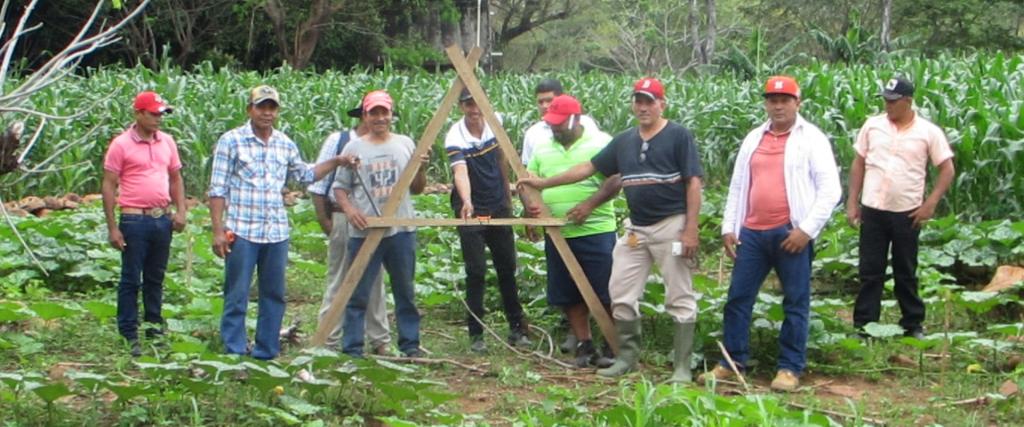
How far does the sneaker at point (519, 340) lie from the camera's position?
28.6 ft

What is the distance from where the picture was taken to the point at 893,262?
866 centimetres

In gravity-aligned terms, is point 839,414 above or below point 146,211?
below

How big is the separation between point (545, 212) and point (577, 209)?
19 centimetres

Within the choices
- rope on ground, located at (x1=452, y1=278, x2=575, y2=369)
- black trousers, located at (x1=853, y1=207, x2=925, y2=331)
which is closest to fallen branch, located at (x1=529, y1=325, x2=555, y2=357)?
rope on ground, located at (x1=452, y1=278, x2=575, y2=369)

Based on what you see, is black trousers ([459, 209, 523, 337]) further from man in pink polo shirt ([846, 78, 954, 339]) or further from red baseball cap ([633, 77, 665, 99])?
man in pink polo shirt ([846, 78, 954, 339])

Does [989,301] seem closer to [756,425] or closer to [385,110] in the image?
[756,425]

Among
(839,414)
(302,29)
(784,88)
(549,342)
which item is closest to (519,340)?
(549,342)

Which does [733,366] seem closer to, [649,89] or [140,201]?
[649,89]

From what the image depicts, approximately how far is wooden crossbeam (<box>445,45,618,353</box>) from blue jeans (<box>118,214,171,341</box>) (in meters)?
2.00

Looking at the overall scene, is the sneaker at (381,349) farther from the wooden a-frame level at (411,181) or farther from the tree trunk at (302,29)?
the tree trunk at (302,29)

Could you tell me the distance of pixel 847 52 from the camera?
27.1 meters

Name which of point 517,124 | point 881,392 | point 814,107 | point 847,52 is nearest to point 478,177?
point 881,392

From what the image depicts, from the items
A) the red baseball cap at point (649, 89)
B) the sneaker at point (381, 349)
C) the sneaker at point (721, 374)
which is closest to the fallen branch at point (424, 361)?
the sneaker at point (381, 349)

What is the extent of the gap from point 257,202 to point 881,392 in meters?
3.52
